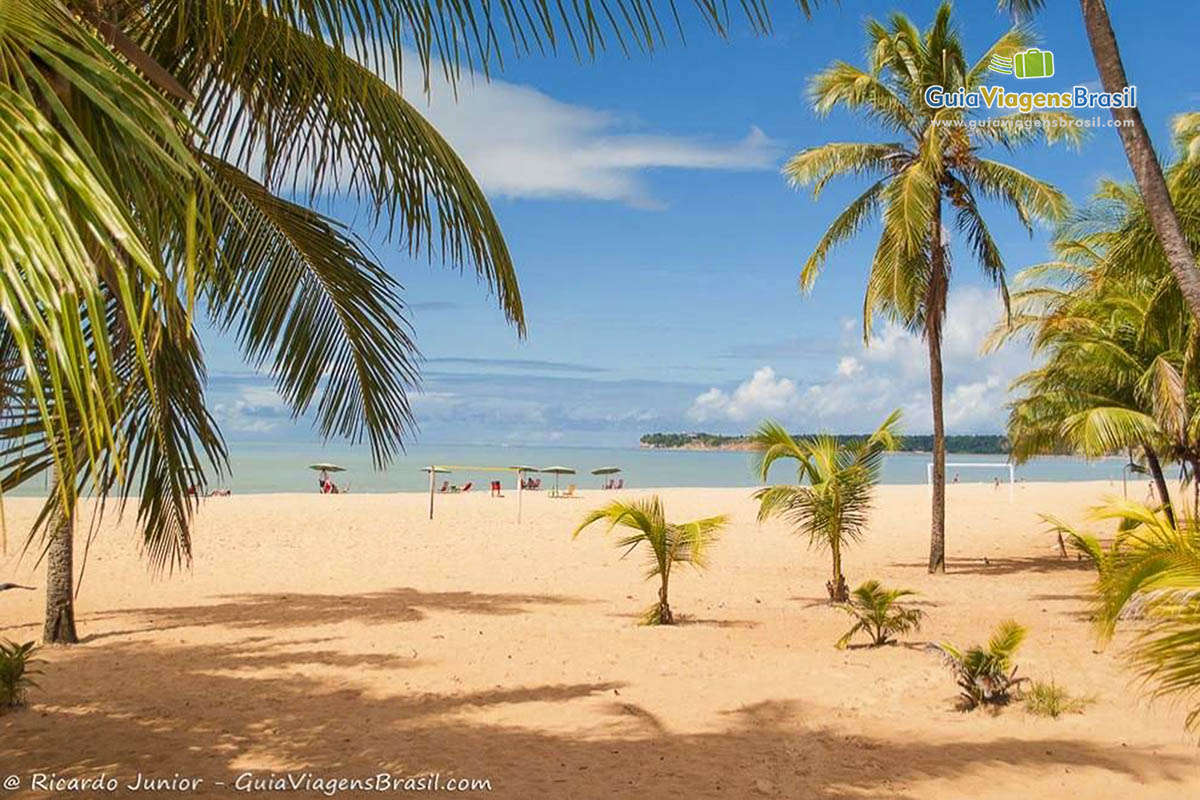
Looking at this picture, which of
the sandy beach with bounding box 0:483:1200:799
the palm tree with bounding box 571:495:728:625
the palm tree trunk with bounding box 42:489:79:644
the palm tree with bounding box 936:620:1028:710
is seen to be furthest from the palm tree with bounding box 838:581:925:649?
the palm tree trunk with bounding box 42:489:79:644

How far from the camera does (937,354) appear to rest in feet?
41.0

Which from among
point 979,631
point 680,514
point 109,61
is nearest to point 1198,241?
point 979,631

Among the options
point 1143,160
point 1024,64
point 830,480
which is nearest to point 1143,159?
point 1143,160

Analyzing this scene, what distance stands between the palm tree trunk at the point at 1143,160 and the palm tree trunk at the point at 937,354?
643cm

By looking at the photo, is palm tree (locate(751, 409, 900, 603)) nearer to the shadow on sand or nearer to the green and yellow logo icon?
the shadow on sand

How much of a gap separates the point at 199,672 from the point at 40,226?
659 centimetres

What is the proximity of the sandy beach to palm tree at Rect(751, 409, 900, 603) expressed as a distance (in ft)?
3.28

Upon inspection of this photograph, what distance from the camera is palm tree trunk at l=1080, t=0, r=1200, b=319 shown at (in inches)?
211

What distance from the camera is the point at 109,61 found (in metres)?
1.81

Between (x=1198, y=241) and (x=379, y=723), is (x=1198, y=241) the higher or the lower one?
the higher one

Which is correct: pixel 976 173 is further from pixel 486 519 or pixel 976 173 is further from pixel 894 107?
pixel 486 519

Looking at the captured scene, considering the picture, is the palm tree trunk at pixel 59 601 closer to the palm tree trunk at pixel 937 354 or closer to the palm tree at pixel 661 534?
the palm tree at pixel 661 534

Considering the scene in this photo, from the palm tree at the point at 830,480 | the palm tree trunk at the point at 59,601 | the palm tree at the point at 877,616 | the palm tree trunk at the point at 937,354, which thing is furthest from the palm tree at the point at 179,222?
the palm tree trunk at the point at 937,354

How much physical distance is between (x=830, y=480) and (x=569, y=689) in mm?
4172
